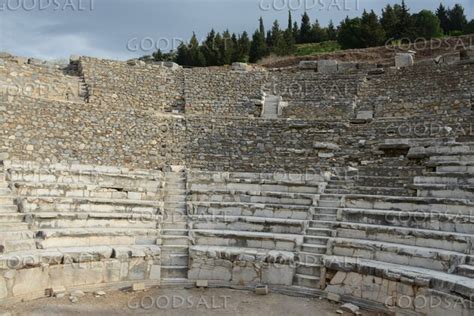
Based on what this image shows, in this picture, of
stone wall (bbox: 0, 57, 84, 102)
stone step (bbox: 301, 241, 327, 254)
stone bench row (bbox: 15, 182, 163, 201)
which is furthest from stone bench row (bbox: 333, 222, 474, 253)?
stone wall (bbox: 0, 57, 84, 102)

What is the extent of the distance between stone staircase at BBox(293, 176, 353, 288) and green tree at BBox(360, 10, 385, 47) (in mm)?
25417

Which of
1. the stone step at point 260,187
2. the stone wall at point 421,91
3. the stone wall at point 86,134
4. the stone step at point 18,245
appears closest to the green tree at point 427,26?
the stone wall at point 421,91

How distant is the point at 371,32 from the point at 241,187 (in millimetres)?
26209

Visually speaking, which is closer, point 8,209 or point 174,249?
point 8,209

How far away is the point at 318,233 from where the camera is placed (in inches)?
360

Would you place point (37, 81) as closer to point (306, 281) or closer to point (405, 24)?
point (306, 281)

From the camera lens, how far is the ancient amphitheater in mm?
7855

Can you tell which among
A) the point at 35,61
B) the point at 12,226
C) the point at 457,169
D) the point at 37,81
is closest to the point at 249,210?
the point at 457,169

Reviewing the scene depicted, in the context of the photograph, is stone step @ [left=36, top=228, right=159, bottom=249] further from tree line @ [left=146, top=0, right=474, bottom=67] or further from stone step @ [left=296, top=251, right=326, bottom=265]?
tree line @ [left=146, top=0, right=474, bottom=67]

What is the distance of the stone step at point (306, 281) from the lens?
8320 mm

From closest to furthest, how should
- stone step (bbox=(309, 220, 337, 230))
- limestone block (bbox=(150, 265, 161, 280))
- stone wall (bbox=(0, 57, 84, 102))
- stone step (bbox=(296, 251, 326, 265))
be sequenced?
stone step (bbox=(296, 251, 326, 265))
limestone block (bbox=(150, 265, 161, 280))
stone step (bbox=(309, 220, 337, 230))
stone wall (bbox=(0, 57, 84, 102))

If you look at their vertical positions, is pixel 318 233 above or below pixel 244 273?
above

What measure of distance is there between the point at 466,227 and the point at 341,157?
4963 millimetres

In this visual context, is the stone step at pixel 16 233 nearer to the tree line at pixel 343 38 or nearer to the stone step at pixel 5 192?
the stone step at pixel 5 192
